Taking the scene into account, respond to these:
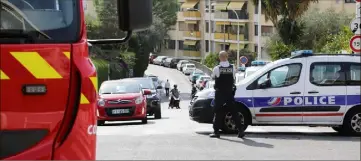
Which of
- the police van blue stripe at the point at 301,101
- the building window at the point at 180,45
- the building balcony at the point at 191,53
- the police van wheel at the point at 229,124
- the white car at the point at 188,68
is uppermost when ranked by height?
the police van blue stripe at the point at 301,101

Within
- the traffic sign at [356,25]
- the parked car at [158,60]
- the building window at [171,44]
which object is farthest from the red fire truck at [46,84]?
the building window at [171,44]

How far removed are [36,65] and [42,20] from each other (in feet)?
1.11

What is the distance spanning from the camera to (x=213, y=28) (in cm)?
9200

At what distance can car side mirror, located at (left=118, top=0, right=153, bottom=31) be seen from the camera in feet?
15.7

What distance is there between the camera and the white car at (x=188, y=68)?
88.9m

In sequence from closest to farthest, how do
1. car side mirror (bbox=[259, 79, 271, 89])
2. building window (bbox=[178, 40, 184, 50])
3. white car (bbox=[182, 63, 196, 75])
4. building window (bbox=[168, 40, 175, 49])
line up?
car side mirror (bbox=[259, 79, 271, 89]), white car (bbox=[182, 63, 196, 75]), building window (bbox=[178, 40, 184, 50]), building window (bbox=[168, 40, 175, 49])

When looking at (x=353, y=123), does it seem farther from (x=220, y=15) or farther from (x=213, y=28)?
(x=213, y=28)

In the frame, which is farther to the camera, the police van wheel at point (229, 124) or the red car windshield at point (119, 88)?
the red car windshield at point (119, 88)

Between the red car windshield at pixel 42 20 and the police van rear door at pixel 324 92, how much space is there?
1039cm

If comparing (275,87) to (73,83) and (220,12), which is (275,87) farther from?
(220,12)

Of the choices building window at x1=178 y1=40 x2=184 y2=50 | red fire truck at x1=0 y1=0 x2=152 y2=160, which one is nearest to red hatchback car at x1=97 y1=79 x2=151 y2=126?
red fire truck at x1=0 y1=0 x2=152 y2=160

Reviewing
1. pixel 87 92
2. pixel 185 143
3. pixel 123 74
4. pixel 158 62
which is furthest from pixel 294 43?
pixel 158 62

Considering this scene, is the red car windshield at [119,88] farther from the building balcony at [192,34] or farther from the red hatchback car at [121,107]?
the building balcony at [192,34]

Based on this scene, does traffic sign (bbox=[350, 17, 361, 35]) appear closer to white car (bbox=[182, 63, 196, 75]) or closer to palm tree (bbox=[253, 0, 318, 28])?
palm tree (bbox=[253, 0, 318, 28])
